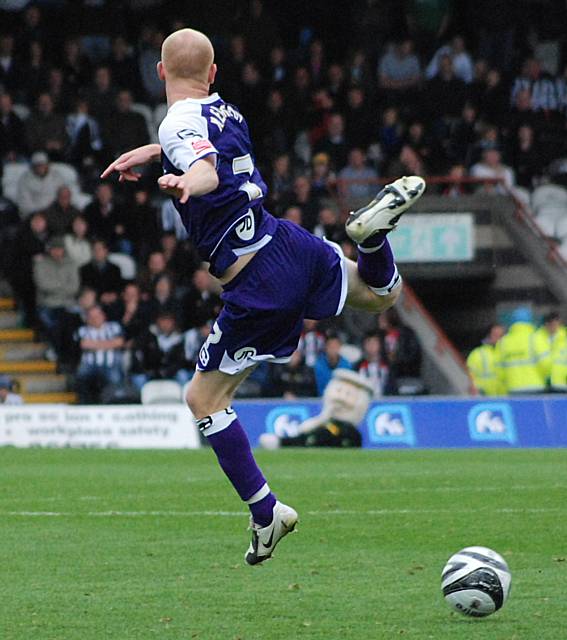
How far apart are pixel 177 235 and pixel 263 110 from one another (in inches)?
104

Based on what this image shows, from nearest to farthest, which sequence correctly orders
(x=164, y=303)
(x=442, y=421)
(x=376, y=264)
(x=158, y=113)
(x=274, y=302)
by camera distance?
(x=274, y=302), (x=376, y=264), (x=442, y=421), (x=164, y=303), (x=158, y=113)

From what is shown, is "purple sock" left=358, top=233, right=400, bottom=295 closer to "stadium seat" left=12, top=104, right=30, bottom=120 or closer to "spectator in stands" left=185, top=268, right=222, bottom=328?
"spectator in stands" left=185, top=268, right=222, bottom=328

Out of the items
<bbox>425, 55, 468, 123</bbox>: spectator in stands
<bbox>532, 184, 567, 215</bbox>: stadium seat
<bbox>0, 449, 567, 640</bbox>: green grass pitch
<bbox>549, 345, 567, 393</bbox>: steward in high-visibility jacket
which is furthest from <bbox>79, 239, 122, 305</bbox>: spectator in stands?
<bbox>532, 184, 567, 215</bbox>: stadium seat

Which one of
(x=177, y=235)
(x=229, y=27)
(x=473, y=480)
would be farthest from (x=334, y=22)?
(x=473, y=480)

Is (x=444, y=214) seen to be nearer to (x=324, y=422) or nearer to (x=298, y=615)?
(x=324, y=422)

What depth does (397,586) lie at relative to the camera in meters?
7.29

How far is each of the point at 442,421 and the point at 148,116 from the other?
7.13m

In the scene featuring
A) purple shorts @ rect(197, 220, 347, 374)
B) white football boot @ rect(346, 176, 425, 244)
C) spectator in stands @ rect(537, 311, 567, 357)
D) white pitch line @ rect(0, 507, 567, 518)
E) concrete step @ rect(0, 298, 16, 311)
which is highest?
white football boot @ rect(346, 176, 425, 244)

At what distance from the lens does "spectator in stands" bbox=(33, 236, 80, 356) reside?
816 inches

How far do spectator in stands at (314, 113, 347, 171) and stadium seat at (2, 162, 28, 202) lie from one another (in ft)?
13.3

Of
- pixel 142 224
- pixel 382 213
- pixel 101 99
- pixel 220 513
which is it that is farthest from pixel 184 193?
pixel 101 99

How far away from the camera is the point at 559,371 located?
19.9 m

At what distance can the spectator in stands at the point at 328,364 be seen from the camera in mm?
19297

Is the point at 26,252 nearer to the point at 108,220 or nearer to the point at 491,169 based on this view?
the point at 108,220
